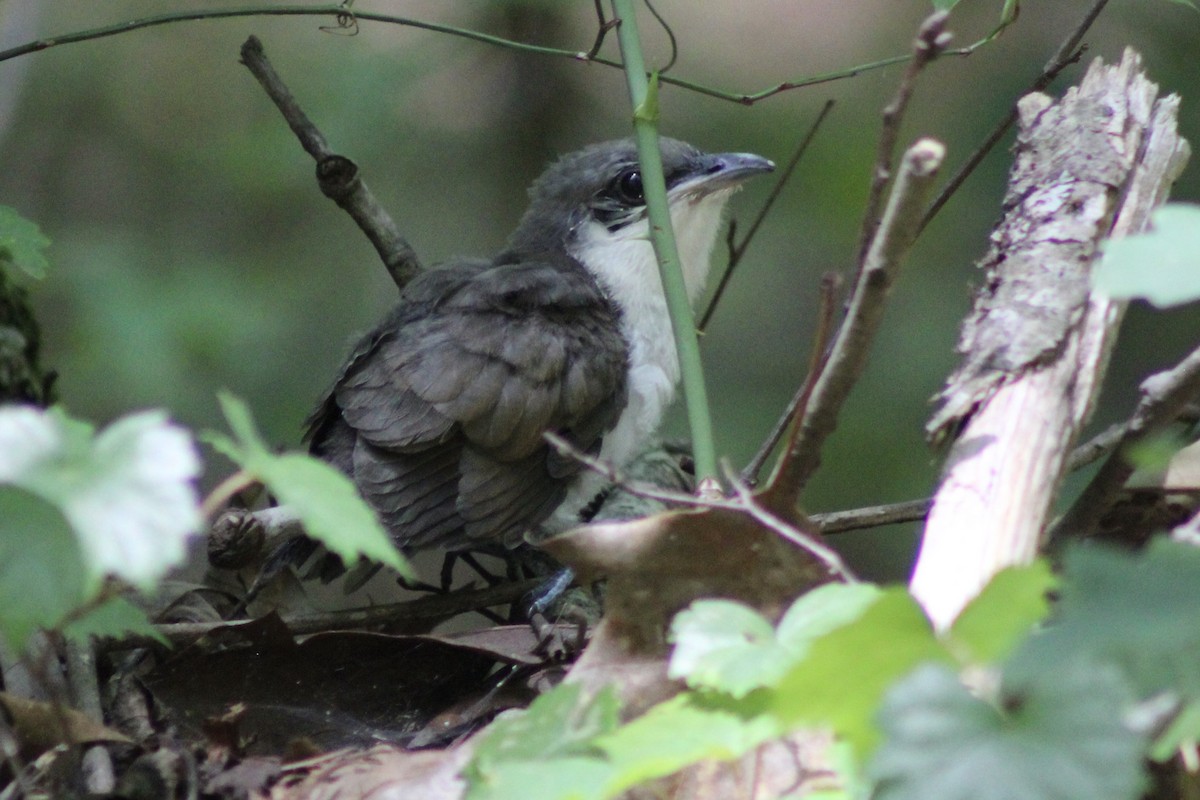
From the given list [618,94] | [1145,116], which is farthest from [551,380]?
[618,94]

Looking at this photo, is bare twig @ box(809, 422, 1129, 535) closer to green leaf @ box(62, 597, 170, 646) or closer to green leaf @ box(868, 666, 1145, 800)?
green leaf @ box(62, 597, 170, 646)

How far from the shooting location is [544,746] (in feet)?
6.19

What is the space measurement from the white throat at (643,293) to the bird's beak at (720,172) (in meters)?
0.05

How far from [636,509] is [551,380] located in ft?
1.76

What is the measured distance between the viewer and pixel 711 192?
201 inches

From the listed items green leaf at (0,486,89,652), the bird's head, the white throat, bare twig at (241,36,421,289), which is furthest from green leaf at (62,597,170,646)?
the bird's head

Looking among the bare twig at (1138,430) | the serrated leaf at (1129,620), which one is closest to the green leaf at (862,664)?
the serrated leaf at (1129,620)

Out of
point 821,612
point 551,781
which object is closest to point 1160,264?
point 821,612

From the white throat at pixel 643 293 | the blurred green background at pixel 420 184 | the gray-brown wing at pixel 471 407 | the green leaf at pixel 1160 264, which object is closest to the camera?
the green leaf at pixel 1160 264

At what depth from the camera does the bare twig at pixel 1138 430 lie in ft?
7.78

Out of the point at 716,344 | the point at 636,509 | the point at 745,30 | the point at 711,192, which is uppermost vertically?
the point at 745,30

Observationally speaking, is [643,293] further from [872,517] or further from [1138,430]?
[1138,430]

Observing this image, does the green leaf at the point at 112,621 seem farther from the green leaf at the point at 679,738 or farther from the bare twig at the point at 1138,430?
the bare twig at the point at 1138,430

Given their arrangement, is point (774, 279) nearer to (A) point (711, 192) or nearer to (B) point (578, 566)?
(A) point (711, 192)
